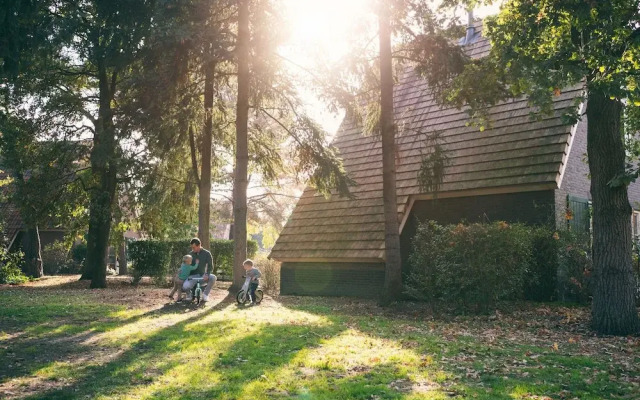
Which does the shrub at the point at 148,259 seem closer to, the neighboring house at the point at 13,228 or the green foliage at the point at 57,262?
the neighboring house at the point at 13,228

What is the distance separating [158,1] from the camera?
14.8 meters

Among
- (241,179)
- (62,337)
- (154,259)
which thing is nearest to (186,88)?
(241,179)

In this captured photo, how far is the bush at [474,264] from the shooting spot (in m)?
12.6

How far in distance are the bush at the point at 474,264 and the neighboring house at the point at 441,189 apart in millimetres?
3043

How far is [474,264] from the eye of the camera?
12.7m

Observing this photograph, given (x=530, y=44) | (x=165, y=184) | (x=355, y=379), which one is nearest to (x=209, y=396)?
(x=355, y=379)

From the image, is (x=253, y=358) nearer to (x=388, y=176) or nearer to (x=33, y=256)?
(x=388, y=176)

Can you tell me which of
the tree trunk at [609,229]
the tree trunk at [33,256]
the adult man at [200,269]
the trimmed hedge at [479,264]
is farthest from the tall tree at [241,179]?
the tree trunk at [33,256]

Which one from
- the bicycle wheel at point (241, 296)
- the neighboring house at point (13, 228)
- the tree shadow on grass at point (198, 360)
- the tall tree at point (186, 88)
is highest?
the tall tree at point (186, 88)

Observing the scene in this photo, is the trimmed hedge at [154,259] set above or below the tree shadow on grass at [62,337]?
above

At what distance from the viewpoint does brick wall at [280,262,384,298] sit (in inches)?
728

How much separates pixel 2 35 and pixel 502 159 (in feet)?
41.8

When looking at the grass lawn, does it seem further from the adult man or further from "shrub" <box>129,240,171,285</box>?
"shrub" <box>129,240,171,285</box>

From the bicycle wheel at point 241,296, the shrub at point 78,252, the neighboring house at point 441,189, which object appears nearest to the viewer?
the bicycle wheel at point 241,296
